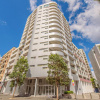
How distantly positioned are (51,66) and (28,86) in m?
13.0

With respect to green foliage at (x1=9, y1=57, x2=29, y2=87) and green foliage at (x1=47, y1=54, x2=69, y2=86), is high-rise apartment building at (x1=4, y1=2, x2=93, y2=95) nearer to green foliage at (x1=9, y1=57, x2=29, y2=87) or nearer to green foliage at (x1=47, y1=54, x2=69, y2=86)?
green foliage at (x1=9, y1=57, x2=29, y2=87)

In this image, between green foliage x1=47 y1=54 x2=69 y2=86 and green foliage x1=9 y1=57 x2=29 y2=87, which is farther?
green foliage x1=9 y1=57 x2=29 y2=87

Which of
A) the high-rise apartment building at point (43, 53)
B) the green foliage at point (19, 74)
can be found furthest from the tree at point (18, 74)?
the high-rise apartment building at point (43, 53)

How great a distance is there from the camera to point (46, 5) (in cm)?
4406

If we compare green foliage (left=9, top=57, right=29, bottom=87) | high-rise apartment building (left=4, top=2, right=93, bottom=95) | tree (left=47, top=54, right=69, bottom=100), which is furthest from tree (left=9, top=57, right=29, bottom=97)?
tree (left=47, top=54, right=69, bottom=100)

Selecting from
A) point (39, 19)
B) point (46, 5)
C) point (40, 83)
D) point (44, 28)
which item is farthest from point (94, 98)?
point (46, 5)

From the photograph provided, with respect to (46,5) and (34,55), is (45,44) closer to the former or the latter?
(34,55)

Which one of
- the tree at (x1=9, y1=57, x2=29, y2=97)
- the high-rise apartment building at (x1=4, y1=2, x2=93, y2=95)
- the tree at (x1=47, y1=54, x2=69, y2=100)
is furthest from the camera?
the high-rise apartment building at (x1=4, y1=2, x2=93, y2=95)

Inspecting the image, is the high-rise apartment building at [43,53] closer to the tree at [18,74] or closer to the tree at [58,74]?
the tree at [18,74]

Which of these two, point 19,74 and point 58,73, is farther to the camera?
point 19,74

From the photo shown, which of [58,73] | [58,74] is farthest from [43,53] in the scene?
[58,74]

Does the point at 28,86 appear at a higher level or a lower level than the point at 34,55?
lower

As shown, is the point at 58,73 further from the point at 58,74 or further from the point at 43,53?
the point at 43,53

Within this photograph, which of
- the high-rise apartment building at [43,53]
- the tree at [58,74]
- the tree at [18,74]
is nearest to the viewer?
the tree at [58,74]
